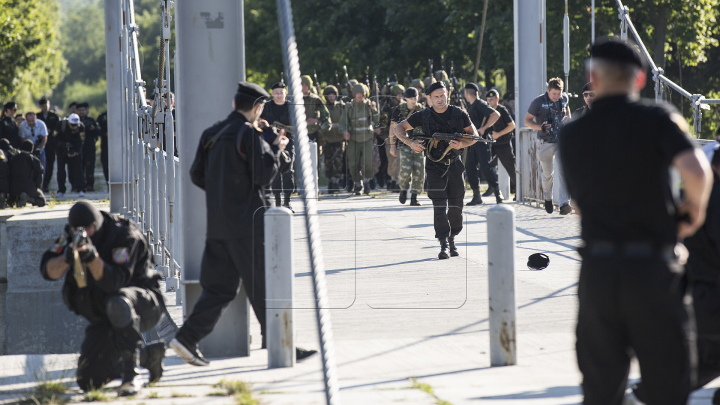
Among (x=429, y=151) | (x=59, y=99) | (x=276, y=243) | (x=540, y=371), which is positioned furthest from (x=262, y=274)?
(x=59, y=99)

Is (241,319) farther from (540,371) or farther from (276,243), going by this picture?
(540,371)

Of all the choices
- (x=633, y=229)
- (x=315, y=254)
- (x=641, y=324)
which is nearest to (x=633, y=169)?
(x=633, y=229)

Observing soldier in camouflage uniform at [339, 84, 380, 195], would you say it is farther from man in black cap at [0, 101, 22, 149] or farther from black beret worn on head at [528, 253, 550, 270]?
black beret worn on head at [528, 253, 550, 270]

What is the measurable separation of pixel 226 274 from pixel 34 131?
50.3ft

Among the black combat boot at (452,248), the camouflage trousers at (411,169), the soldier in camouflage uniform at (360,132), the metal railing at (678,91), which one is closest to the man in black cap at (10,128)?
the soldier in camouflage uniform at (360,132)

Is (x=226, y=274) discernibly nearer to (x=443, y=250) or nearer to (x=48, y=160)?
(x=443, y=250)

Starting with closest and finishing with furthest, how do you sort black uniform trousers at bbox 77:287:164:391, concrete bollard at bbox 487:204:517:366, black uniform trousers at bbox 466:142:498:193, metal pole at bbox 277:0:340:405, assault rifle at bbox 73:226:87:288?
metal pole at bbox 277:0:340:405 → assault rifle at bbox 73:226:87:288 → black uniform trousers at bbox 77:287:164:391 → concrete bollard at bbox 487:204:517:366 → black uniform trousers at bbox 466:142:498:193

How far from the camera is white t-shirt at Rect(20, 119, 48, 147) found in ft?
65.9

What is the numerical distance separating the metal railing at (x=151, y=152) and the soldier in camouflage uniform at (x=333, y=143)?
4.37 meters

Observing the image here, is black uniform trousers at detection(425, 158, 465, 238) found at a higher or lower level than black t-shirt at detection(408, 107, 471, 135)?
lower

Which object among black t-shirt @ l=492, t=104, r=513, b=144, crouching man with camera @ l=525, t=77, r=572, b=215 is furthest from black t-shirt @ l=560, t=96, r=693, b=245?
black t-shirt @ l=492, t=104, r=513, b=144

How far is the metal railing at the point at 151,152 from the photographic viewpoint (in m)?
9.50

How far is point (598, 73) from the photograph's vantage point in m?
3.63

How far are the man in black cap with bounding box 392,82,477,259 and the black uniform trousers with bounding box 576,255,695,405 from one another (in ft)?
21.9
